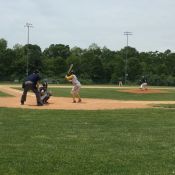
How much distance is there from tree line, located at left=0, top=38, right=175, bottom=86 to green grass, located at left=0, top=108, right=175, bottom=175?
274ft

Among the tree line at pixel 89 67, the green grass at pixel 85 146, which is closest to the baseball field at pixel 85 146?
the green grass at pixel 85 146

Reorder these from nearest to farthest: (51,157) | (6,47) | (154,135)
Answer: (51,157) → (154,135) → (6,47)

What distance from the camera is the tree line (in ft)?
346

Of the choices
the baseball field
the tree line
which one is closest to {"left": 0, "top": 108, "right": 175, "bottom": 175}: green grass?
the baseball field

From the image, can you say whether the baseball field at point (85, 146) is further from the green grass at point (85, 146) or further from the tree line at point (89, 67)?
the tree line at point (89, 67)

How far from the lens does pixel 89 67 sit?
109m

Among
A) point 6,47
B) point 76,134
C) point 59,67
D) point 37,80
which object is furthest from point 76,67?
point 76,134

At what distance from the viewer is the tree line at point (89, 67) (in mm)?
105375

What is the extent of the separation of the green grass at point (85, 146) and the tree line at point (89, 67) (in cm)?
8338

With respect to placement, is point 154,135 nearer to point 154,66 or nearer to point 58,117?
point 58,117

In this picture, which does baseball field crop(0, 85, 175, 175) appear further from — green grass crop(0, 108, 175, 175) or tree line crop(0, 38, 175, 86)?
tree line crop(0, 38, 175, 86)

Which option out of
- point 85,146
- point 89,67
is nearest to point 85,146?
point 85,146

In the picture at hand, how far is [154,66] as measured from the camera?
118750 millimetres

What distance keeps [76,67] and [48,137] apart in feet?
322
